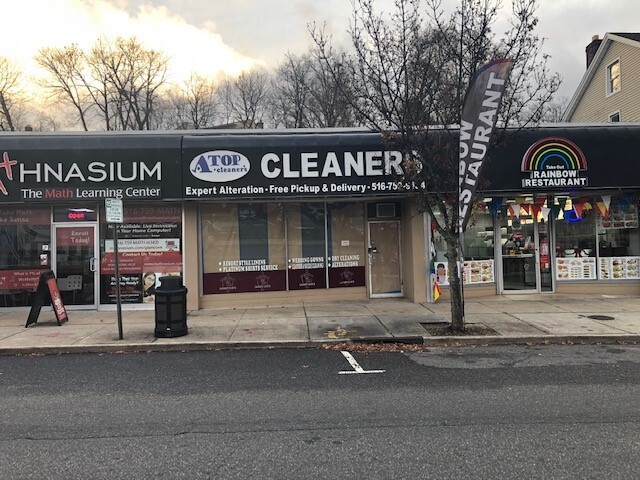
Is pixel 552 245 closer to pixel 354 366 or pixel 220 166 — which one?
pixel 354 366

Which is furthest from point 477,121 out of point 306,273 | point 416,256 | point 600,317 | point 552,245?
point 552,245

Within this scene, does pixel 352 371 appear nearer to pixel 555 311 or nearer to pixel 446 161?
pixel 446 161

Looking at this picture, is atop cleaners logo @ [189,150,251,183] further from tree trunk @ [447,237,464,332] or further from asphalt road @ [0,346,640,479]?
tree trunk @ [447,237,464,332]

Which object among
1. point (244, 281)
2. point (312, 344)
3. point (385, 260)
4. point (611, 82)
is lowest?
point (312, 344)

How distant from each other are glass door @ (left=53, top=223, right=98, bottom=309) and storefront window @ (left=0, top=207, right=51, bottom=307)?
306 mm

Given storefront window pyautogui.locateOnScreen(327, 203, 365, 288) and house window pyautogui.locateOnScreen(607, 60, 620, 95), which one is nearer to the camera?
storefront window pyautogui.locateOnScreen(327, 203, 365, 288)

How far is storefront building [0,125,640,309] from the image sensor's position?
36.3ft

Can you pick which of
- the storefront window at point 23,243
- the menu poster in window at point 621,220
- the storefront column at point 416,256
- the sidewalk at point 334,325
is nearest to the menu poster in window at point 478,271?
the sidewalk at point 334,325

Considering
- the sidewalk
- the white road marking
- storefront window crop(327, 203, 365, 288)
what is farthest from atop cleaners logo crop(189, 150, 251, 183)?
the white road marking

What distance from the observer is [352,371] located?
660cm

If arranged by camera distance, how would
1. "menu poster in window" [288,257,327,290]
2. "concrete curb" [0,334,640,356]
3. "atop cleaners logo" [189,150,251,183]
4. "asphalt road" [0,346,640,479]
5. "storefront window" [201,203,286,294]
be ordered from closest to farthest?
"asphalt road" [0,346,640,479] → "concrete curb" [0,334,640,356] → "atop cleaners logo" [189,150,251,183] → "storefront window" [201,203,286,294] → "menu poster in window" [288,257,327,290]

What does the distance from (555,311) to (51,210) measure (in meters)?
11.9

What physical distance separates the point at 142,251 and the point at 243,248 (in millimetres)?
2429

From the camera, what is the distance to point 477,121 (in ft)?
26.9
